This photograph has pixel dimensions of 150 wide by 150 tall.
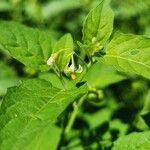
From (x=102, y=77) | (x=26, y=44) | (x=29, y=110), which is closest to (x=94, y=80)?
(x=102, y=77)

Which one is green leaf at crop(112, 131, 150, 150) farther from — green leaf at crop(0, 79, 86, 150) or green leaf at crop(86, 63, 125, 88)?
green leaf at crop(86, 63, 125, 88)

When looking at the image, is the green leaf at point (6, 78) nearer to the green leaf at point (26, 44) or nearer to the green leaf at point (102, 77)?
the green leaf at point (102, 77)

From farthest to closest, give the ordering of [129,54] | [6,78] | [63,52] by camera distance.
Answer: [6,78], [63,52], [129,54]

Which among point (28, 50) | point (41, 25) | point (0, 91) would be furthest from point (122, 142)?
point (41, 25)

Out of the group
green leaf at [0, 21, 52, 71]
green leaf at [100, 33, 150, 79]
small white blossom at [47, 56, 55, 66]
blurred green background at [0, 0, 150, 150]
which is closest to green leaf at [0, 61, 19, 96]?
blurred green background at [0, 0, 150, 150]

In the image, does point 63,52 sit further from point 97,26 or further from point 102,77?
point 102,77

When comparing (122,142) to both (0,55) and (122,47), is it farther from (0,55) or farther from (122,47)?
(0,55)
